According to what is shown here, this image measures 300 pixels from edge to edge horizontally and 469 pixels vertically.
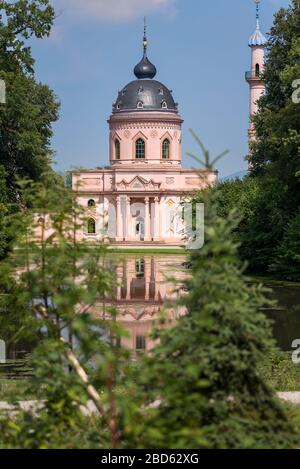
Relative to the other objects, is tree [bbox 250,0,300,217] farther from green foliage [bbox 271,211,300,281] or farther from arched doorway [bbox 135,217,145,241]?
arched doorway [bbox 135,217,145,241]

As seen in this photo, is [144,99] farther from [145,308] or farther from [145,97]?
[145,308]

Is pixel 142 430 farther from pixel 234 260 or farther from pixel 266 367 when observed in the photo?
pixel 266 367

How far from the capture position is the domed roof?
76.6 metres

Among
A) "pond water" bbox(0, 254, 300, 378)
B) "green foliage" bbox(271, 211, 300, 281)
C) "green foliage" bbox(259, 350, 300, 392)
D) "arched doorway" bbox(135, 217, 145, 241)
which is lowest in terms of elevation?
"green foliage" bbox(259, 350, 300, 392)

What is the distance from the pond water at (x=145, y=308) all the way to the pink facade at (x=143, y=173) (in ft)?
113

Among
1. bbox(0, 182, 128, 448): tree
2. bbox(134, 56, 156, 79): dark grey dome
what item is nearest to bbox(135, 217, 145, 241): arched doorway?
bbox(134, 56, 156, 79): dark grey dome

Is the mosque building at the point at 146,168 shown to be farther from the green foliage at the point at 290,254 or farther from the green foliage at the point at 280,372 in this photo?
the green foliage at the point at 280,372

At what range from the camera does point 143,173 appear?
74.5 metres

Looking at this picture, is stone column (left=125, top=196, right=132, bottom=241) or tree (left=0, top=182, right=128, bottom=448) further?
stone column (left=125, top=196, right=132, bottom=241)

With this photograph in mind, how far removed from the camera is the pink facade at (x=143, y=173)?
7362cm

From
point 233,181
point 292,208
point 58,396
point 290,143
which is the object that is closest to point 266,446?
point 58,396

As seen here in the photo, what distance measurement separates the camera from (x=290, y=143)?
28.1 m

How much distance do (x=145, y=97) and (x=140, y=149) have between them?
4019 mm

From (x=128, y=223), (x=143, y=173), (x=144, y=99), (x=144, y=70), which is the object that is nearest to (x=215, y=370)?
(x=128, y=223)
